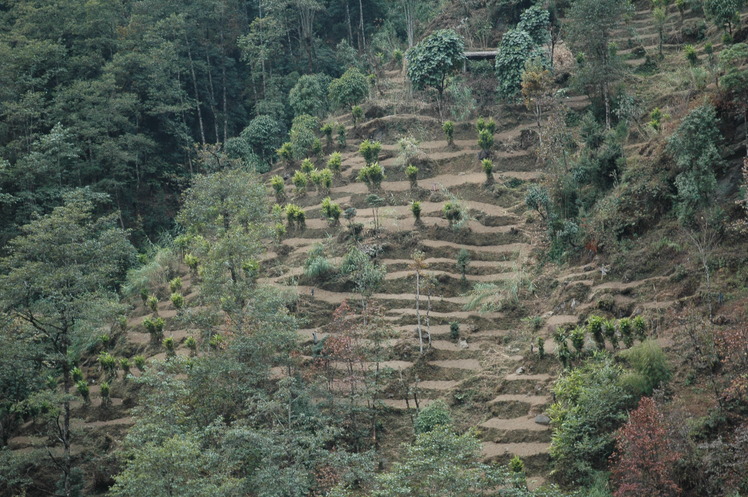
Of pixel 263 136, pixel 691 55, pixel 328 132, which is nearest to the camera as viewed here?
Answer: pixel 691 55

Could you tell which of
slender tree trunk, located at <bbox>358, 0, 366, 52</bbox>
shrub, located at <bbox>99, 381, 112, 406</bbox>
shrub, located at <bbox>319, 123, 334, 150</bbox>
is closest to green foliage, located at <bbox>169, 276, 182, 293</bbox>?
shrub, located at <bbox>99, 381, 112, 406</bbox>

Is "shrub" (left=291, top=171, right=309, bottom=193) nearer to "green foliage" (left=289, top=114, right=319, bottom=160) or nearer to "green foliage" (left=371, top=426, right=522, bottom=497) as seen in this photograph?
"green foliage" (left=289, top=114, right=319, bottom=160)

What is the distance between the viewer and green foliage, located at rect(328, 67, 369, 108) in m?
36.0

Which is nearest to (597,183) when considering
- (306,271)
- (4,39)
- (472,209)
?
(472,209)

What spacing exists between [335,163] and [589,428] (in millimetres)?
17336

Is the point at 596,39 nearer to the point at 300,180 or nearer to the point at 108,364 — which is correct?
the point at 300,180

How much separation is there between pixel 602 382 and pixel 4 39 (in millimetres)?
30457

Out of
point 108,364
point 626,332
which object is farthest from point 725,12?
point 108,364

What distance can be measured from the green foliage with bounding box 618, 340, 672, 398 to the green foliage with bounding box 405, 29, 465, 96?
17.7m

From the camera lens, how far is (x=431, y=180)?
31609 millimetres

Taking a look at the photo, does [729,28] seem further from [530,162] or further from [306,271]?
[306,271]

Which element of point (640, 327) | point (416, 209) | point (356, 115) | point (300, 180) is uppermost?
point (356, 115)

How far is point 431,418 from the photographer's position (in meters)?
21.0

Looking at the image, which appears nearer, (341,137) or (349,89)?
(341,137)
